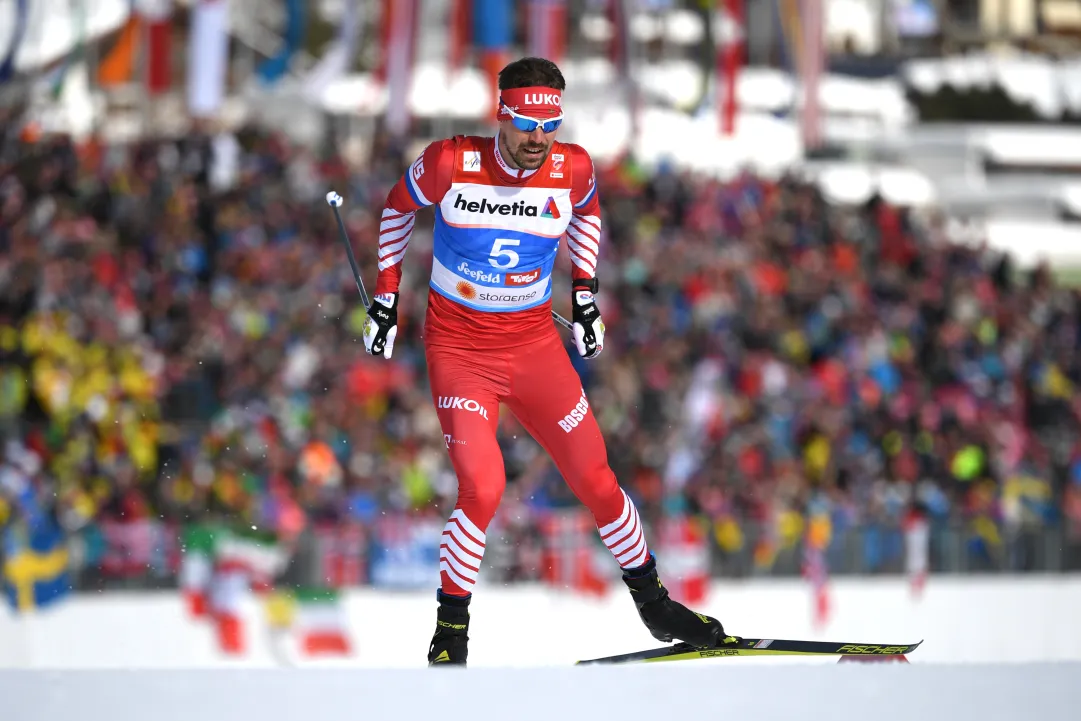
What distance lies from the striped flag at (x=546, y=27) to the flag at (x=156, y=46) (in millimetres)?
4308

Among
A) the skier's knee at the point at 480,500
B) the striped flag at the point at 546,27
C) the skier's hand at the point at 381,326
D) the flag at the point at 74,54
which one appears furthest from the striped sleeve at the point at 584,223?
the flag at the point at 74,54

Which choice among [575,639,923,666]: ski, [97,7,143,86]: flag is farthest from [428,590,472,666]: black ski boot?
[97,7,143,86]: flag

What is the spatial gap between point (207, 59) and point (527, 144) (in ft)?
38.0

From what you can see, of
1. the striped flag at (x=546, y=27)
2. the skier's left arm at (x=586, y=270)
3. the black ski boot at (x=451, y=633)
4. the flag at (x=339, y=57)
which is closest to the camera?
the black ski boot at (x=451, y=633)

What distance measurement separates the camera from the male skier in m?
6.13

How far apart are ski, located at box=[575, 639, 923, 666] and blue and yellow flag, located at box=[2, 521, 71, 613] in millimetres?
6104

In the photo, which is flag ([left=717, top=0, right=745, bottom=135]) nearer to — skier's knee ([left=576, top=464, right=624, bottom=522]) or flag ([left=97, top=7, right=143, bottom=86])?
flag ([left=97, top=7, right=143, bottom=86])

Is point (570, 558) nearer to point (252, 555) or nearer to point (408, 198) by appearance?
point (252, 555)

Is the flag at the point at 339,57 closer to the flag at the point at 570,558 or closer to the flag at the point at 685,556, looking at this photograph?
the flag at the point at 570,558

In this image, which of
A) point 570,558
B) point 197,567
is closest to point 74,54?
point 197,567

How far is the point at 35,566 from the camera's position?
37.6 feet

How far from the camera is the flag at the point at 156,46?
17.6m

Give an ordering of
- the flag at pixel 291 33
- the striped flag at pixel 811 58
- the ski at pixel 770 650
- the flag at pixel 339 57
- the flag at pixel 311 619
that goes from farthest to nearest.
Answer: the striped flag at pixel 811 58
the flag at pixel 291 33
the flag at pixel 339 57
the flag at pixel 311 619
the ski at pixel 770 650

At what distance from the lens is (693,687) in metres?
4.82
